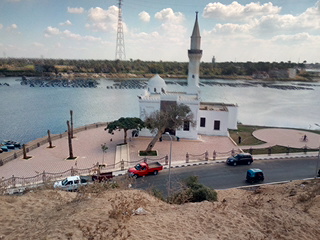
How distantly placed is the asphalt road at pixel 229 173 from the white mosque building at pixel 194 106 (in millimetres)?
7595

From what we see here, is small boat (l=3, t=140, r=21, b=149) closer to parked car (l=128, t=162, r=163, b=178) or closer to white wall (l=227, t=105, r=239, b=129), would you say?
parked car (l=128, t=162, r=163, b=178)

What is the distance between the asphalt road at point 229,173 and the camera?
1617 centimetres

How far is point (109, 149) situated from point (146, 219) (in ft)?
52.3

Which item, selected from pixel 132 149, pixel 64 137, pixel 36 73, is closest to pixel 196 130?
pixel 132 149

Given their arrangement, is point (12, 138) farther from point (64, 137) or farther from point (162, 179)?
point (162, 179)

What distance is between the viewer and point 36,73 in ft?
344

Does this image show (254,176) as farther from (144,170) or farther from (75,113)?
(75,113)

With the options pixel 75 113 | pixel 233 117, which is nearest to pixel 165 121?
pixel 233 117

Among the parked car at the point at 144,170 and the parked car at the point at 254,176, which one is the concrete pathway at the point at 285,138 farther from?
the parked car at the point at 144,170

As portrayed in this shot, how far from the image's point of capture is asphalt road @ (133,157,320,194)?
53.1ft

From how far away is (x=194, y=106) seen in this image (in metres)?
26.2

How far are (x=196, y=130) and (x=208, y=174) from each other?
29.2 ft

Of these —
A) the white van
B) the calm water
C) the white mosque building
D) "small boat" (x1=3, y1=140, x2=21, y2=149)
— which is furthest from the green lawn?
"small boat" (x1=3, y1=140, x2=21, y2=149)

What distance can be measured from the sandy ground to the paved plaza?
9.59 m
